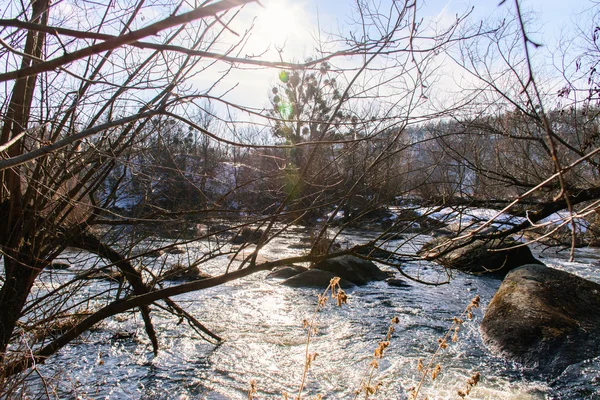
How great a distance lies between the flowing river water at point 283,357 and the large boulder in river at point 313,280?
967 mm

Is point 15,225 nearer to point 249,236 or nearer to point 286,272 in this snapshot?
point 249,236

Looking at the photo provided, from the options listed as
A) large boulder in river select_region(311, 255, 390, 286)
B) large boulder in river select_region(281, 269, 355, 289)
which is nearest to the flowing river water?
large boulder in river select_region(281, 269, 355, 289)

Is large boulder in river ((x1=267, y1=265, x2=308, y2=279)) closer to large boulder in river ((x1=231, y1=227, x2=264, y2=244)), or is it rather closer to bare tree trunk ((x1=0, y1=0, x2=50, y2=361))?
large boulder in river ((x1=231, y1=227, x2=264, y2=244))

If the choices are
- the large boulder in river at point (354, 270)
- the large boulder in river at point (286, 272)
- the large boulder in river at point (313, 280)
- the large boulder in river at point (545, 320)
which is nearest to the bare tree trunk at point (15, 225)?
the large boulder in river at point (545, 320)

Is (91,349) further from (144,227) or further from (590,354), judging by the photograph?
(590,354)

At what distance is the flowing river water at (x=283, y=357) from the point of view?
4.48m

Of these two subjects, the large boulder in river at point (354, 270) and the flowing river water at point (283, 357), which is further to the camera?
the large boulder in river at point (354, 270)

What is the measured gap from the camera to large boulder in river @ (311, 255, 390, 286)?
9.19 meters

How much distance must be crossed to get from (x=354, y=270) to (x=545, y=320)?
4.29 metres

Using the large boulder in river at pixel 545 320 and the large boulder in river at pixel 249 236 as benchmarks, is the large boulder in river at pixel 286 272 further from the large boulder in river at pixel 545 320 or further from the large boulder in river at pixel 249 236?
the large boulder in river at pixel 249 236

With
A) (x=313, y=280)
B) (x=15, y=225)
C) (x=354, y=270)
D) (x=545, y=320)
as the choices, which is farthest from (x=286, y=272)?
(x=15, y=225)

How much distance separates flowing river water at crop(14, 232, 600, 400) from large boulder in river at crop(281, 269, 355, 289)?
967 mm

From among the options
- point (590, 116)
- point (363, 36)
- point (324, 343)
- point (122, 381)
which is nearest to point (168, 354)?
point (122, 381)

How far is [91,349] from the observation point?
539cm
